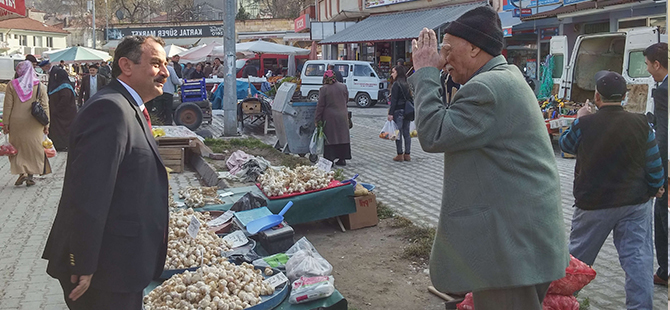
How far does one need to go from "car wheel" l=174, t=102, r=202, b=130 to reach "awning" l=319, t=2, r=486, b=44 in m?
10.2

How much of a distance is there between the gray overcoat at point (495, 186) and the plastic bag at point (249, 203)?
4148 millimetres

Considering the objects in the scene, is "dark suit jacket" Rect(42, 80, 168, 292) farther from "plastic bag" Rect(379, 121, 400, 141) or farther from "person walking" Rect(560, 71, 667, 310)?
"plastic bag" Rect(379, 121, 400, 141)

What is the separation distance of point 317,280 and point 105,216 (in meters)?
2.20

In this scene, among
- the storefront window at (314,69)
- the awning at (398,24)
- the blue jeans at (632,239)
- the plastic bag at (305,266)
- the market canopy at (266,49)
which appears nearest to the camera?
the blue jeans at (632,239)

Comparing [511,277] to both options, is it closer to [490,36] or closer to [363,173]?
[490,36]

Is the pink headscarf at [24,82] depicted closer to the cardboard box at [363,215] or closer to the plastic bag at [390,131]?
the cardboard box at [363,215]

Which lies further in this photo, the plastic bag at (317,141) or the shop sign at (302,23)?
the shop sign at (302,23)

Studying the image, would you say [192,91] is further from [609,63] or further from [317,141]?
[609,63]

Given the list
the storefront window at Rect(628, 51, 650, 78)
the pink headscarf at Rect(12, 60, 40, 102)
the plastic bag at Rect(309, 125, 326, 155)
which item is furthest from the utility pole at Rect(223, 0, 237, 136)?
the storefront window at Rect(628, 51, 650, 78)

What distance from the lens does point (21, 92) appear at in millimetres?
9078

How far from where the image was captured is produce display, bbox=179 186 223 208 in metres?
6.55

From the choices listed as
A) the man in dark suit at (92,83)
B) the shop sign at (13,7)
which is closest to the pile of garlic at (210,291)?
the shop sign at (13,7)

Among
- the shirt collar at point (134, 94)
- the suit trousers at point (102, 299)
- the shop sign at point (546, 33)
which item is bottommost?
the suit trousers at point (102, 299)

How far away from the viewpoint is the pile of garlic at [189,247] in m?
4.80
